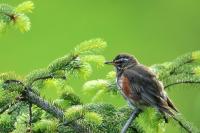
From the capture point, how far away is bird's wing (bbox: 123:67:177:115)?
591 centimetres

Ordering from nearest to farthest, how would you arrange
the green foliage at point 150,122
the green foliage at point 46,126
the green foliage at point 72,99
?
the green foliage at point 46,126 < the green foliage at point 72,99 < the green foliage at point 150,122

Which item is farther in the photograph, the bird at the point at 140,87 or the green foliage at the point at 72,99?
the bird at the point at 140,87

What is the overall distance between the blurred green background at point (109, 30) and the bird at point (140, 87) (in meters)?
8.51

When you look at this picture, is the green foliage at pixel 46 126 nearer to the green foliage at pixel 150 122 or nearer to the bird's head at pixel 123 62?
the green foliage at pixel 150 122

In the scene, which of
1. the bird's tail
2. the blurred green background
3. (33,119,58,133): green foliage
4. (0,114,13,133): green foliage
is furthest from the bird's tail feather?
the blurred green background

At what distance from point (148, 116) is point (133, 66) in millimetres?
974

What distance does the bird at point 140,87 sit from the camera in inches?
233

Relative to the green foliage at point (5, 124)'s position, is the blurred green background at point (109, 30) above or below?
above

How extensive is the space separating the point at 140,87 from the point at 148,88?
119 millimetres

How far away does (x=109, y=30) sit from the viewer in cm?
1870

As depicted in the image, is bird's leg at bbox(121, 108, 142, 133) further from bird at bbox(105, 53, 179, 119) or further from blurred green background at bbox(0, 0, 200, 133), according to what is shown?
blurred green background at bbox(0, 0, 200, 133)

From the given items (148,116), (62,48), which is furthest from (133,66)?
(62,48)

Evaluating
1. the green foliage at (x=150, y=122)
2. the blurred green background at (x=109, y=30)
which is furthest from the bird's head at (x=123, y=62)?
the blurred green background at (x=109, y=30)

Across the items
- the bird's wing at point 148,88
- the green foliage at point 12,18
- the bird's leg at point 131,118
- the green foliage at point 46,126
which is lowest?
the green foliage at point 46,126
